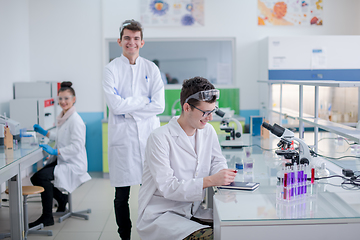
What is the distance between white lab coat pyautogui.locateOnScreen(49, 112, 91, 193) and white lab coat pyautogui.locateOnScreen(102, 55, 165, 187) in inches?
26.6

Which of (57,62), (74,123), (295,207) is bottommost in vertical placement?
(295,207)

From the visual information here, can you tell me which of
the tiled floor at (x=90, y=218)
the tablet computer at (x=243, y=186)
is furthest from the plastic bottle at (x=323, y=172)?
the tiled floor at (x=90, y=218)

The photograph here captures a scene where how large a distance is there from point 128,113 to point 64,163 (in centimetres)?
99

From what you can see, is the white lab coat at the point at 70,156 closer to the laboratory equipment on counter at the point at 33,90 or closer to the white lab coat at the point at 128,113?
the white lab coat at the point at 128,113

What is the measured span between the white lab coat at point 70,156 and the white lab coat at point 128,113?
0.67m

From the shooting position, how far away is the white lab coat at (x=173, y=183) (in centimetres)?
181

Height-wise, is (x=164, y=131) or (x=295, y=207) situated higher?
(x=164, y=131)

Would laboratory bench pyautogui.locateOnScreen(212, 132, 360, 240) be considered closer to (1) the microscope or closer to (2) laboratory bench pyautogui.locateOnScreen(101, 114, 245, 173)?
(1) the microscope

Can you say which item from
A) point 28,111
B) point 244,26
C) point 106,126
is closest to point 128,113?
point 28,111

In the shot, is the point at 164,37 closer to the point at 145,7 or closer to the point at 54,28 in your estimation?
the point at 145,7

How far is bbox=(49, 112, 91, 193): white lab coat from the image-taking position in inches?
128

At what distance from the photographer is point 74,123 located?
11.0 ft

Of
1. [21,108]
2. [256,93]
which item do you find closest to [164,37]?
[256,93]

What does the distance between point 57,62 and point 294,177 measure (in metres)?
4.49
